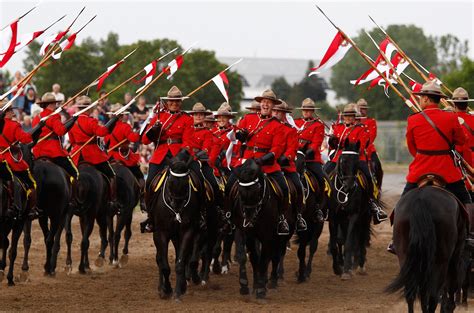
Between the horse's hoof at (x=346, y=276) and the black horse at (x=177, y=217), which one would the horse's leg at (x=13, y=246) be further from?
the horse's hoof at (x=346, y=276)

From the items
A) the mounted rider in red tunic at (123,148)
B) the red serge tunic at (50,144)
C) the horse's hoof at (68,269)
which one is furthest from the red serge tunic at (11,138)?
the mounted rider in red tunic at (123,148)

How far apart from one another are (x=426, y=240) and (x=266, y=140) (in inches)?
189

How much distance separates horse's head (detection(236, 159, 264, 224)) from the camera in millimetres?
15291

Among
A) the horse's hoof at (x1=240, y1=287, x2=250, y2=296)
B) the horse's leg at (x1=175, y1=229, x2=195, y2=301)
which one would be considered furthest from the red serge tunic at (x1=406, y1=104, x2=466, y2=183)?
the horse's hoof at (x1=240, y1=287, x2=250, y2=296)

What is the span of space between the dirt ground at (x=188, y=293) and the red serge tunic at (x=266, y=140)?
2085 millimetres

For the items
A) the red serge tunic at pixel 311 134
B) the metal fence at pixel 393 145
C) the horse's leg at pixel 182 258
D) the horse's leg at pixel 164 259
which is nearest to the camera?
the horse's leg at pixel 182 258

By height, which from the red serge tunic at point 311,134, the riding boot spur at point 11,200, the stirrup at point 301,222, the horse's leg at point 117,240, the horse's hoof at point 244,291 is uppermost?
the red serge tunic at point 311,134

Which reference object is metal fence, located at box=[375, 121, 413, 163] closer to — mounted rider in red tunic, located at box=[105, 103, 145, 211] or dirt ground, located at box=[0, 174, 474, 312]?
dirt ground, located at box=[0, 174, 474, 312]

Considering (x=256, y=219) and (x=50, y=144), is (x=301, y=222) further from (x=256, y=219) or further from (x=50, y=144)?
(x=50, y=144)

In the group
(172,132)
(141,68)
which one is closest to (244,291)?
(172,132)

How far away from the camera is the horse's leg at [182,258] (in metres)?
15.6

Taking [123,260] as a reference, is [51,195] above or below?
above

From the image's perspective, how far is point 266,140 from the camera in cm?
1642

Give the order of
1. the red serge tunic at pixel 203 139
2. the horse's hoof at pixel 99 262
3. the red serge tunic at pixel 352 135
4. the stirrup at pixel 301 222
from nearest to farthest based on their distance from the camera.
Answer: the stirrup at pixel 301 222 → the red serge tunic at pixel 203 139 → the horse's hoof at pixel 99 262 → the red serge tunic at pixel 352 135
